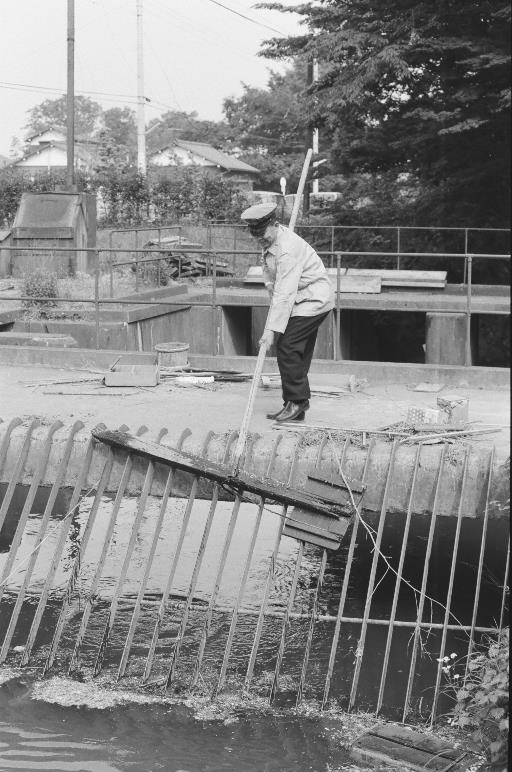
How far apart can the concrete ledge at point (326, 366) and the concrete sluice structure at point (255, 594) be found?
2.30 m

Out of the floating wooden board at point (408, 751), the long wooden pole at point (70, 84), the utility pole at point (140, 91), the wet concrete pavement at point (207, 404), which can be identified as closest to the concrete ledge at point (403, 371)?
the wet concrete pavement at point (207, 404)

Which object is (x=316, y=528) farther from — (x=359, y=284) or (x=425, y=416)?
(x=359, y=284)

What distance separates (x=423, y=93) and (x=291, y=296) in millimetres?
17692

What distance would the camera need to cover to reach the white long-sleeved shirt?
796 cm

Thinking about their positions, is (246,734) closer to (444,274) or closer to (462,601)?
(462,601)

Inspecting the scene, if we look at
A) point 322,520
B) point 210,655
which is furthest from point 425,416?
point 210,655

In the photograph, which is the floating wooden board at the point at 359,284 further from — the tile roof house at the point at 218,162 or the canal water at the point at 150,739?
the tile roof house at the point at 218,162

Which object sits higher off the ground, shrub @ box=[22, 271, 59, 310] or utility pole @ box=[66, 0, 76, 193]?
utility pole @ box=[66, 0, 76, 193]

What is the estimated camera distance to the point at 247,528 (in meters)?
10.0

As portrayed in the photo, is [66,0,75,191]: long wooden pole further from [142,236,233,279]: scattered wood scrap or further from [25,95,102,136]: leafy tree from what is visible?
[25,95,102,136]: leafy tree

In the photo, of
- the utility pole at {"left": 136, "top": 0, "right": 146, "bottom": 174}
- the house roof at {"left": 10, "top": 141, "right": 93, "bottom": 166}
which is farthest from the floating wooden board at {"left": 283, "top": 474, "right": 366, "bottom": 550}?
the house roof at {"left": 10, "top": 141, "right": 93, "bottom": 166}

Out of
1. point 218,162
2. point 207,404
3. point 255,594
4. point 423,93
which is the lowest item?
point 255,594

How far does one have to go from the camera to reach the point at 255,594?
8.73m

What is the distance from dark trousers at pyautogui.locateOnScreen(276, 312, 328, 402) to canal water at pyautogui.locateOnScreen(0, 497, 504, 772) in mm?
1598
